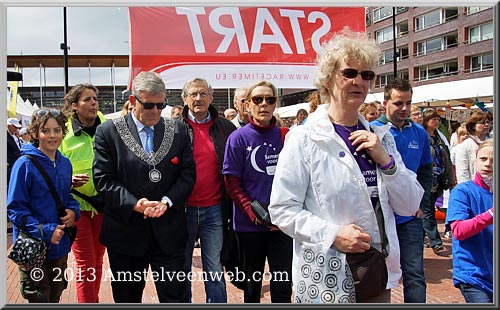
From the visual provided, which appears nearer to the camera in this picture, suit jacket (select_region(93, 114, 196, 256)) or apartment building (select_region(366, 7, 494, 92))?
suit jacket (select_region(93, 114, 196, 256))

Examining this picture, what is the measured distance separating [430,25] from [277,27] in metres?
37.3

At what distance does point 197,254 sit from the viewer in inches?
228

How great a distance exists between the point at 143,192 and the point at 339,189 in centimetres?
154

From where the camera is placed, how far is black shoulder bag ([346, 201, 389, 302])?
2.23 meters

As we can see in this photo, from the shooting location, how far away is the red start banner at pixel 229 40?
4.34 m

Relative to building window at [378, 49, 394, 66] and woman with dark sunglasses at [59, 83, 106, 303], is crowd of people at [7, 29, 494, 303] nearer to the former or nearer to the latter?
woman with dark sunglasses at [59, 83, 106, 303]

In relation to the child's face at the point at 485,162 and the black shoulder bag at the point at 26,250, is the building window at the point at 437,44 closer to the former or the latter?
the child's face at the point at 485,162

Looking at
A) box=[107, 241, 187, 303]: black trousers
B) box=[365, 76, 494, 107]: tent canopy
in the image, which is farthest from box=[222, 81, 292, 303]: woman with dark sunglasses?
box=[365, 76, 494, 107]: tent canopy

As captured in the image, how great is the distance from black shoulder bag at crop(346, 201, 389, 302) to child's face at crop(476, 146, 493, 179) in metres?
1.12

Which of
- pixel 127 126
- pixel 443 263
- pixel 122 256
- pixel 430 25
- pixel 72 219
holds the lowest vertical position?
pixel 443 263

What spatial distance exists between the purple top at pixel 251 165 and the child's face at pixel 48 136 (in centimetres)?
126

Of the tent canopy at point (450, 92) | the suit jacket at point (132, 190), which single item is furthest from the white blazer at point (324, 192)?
the tent canopy at point (450, 92)

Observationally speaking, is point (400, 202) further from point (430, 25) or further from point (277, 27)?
point (430, 25)

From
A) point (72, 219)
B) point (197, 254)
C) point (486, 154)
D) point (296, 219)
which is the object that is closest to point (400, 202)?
point (296, 219)
